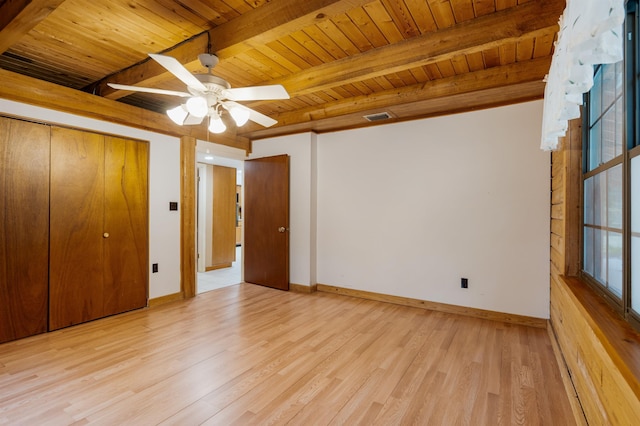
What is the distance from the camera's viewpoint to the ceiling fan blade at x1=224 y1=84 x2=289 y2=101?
6.45 ft

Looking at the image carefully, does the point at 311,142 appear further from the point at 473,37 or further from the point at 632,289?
the point at 632,289

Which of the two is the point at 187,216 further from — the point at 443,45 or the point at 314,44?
the point at 443,45

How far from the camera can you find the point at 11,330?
2799mm

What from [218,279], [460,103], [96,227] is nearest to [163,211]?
[96,227]

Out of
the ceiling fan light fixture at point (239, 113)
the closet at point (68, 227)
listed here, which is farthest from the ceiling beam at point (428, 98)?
the closet at point (68, 227)

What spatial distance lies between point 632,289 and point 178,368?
2768mm

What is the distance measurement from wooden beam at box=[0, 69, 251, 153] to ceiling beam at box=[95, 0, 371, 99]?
3.35ft

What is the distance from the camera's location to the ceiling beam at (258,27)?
1815 mm

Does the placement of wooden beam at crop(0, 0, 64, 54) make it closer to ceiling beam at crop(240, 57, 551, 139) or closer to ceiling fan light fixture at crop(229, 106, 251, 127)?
ceiling fan light fixture at crop(229, 106, 251, 127)

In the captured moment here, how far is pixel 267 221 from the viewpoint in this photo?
15.8ft

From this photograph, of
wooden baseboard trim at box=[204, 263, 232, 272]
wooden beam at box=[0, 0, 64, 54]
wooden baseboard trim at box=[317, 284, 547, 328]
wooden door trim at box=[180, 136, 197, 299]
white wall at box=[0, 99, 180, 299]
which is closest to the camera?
wooden beam at box=[0, 0, 64, 54]

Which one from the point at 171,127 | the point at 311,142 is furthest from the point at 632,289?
the point at 171,127

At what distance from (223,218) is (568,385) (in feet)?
18.3

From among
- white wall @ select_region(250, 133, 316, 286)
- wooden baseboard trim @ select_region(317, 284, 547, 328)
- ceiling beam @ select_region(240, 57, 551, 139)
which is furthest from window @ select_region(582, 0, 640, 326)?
white wall @ select_region(250, 133, 316, 286)
